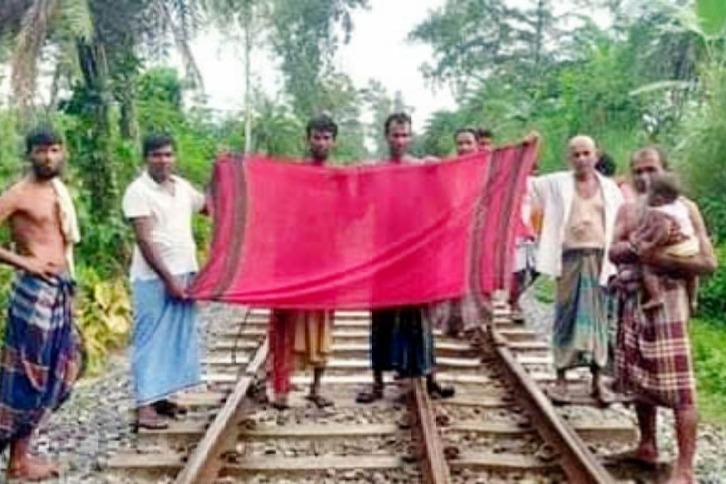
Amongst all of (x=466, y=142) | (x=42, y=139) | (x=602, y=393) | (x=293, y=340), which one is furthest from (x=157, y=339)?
(x=466, y=142)

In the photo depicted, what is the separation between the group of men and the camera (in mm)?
5484

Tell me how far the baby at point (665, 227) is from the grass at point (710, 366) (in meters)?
2.22

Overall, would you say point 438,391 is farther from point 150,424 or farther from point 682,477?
point 682,477

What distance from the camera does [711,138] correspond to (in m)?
14.8

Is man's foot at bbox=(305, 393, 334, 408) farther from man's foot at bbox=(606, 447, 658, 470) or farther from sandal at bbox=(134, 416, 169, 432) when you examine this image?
man's foot at bbox=(606, 447, 658, 470)

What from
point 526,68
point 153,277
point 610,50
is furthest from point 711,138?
point 526,68

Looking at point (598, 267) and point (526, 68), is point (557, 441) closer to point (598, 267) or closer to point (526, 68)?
point (598, 267)

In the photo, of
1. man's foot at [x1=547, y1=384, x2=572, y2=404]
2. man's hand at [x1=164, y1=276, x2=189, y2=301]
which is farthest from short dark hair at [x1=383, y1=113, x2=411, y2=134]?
man's foot at [x1=547, y1=384, x2=572, y2=404]

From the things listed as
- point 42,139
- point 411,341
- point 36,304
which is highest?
point 42,139

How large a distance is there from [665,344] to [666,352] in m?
0.04

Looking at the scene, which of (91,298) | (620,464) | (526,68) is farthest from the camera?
(526,68)

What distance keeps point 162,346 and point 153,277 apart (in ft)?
1.32

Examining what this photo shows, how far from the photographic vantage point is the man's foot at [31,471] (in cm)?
584

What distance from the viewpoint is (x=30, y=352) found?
19.4ft
